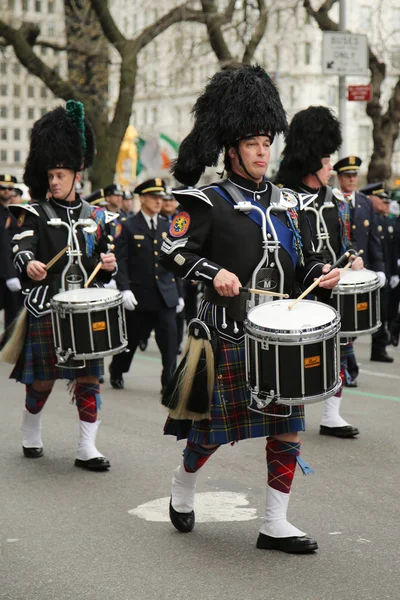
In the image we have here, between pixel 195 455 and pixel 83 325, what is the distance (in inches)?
58.2

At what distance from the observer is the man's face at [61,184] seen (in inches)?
260

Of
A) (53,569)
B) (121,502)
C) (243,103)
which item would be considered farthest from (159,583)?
(243,103)

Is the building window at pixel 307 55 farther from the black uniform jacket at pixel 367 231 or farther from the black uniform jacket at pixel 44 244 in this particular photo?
the black uniform jacket at pixel 44 244

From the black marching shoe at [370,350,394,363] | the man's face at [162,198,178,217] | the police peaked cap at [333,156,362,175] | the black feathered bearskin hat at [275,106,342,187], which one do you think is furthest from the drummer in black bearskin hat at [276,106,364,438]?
the man's face at [162,198,178,217]

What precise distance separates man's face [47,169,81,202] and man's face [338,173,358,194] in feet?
10.9

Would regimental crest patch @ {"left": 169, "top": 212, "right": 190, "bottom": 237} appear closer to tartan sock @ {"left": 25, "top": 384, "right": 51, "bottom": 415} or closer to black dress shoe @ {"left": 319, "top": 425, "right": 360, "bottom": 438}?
tartan sock @ {"left": 25, "top": 384, "right": 51, "bottom": 415}

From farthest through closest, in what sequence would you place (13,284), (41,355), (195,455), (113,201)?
1. (113,201)
2. (13,284)
3. (41,355)
4. (195,455)

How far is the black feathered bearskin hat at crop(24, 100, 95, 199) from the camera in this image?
6668 millimetres

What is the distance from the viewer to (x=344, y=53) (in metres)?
16.9

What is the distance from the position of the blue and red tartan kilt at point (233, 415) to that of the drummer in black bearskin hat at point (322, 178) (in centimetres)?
261

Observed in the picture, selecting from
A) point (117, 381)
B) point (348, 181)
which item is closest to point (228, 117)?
point (348, 181)

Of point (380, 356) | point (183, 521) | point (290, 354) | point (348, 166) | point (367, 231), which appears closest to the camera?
point (290, 354)

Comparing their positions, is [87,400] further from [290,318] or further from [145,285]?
[145,285]

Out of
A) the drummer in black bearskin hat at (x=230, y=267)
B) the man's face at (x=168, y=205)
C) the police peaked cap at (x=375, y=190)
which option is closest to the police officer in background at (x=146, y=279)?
the police peaked cap at (x=375, y=190)
